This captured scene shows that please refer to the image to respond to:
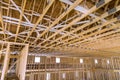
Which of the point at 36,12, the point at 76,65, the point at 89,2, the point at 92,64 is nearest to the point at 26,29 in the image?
the point at 36,12

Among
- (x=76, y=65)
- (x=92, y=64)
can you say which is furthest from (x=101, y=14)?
(x=92, y=64)

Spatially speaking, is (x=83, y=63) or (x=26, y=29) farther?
(x=83, y=63)

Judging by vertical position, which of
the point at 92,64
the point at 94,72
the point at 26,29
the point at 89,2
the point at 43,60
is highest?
the point at 89,2

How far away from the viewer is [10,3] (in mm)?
4266

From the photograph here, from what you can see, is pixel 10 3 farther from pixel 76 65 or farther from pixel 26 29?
pixel 76 65

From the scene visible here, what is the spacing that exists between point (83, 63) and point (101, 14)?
13.9 m

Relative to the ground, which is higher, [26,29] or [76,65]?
[26,29]

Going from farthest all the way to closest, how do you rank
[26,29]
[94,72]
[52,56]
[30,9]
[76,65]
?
Result: [94,72] → [76,65] → [52,56] → [26,29] → [30,9]

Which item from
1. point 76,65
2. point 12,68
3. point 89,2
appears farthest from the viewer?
point 76,65

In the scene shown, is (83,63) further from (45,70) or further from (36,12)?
(36,12)

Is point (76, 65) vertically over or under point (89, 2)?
under

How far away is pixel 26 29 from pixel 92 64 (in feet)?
46.4

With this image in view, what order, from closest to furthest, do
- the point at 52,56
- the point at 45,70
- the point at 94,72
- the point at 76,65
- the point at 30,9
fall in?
the point at 30,9 → the point at 45,70 → the point at 52,56 → the point at 76,65 → the point at 94,72

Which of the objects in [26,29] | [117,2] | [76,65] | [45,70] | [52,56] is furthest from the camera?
[76,65]
